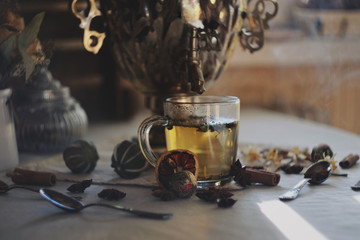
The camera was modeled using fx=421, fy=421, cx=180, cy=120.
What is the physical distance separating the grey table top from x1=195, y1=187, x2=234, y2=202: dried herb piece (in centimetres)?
1

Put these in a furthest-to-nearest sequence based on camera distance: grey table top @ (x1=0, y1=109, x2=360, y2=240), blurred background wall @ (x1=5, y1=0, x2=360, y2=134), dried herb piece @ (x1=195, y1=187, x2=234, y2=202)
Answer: blurred background wall @ (x1=5, y1=0, x2=360, y2=134) → dried herb piece @ (x1=195, y1=187, x2=234, y2=202) → grey table top @ (x1=0, y1=109, x2=360, y2=240)

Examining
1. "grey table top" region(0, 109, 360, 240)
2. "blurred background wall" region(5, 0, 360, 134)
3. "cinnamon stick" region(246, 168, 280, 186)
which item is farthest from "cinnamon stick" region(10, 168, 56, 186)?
"blurred background wall" region(5, 0, 360, 134)

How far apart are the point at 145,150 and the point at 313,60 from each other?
155 centimetres

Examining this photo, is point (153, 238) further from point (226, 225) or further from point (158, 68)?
point (158, 68)

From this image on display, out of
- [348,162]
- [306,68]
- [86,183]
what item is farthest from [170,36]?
[306,68]

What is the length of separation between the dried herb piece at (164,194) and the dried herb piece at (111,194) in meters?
0.05

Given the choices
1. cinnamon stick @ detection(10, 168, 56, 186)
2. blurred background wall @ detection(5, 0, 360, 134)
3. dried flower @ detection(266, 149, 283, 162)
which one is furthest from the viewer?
blurred background wall @ detection(5, 0, 360, 134)

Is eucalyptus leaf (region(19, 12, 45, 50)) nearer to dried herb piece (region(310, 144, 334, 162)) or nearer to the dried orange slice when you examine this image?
the dried orange slice

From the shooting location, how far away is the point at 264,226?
55 cm

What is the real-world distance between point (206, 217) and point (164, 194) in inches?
3.6

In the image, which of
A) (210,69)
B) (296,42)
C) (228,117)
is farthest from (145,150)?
(296,42)

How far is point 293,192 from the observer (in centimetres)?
67

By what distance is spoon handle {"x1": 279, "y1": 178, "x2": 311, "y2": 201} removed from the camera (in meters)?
0.65

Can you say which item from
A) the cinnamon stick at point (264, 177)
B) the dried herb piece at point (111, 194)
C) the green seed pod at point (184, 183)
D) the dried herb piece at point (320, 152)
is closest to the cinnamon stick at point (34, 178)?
the dried herb piece at point (111, 194)
